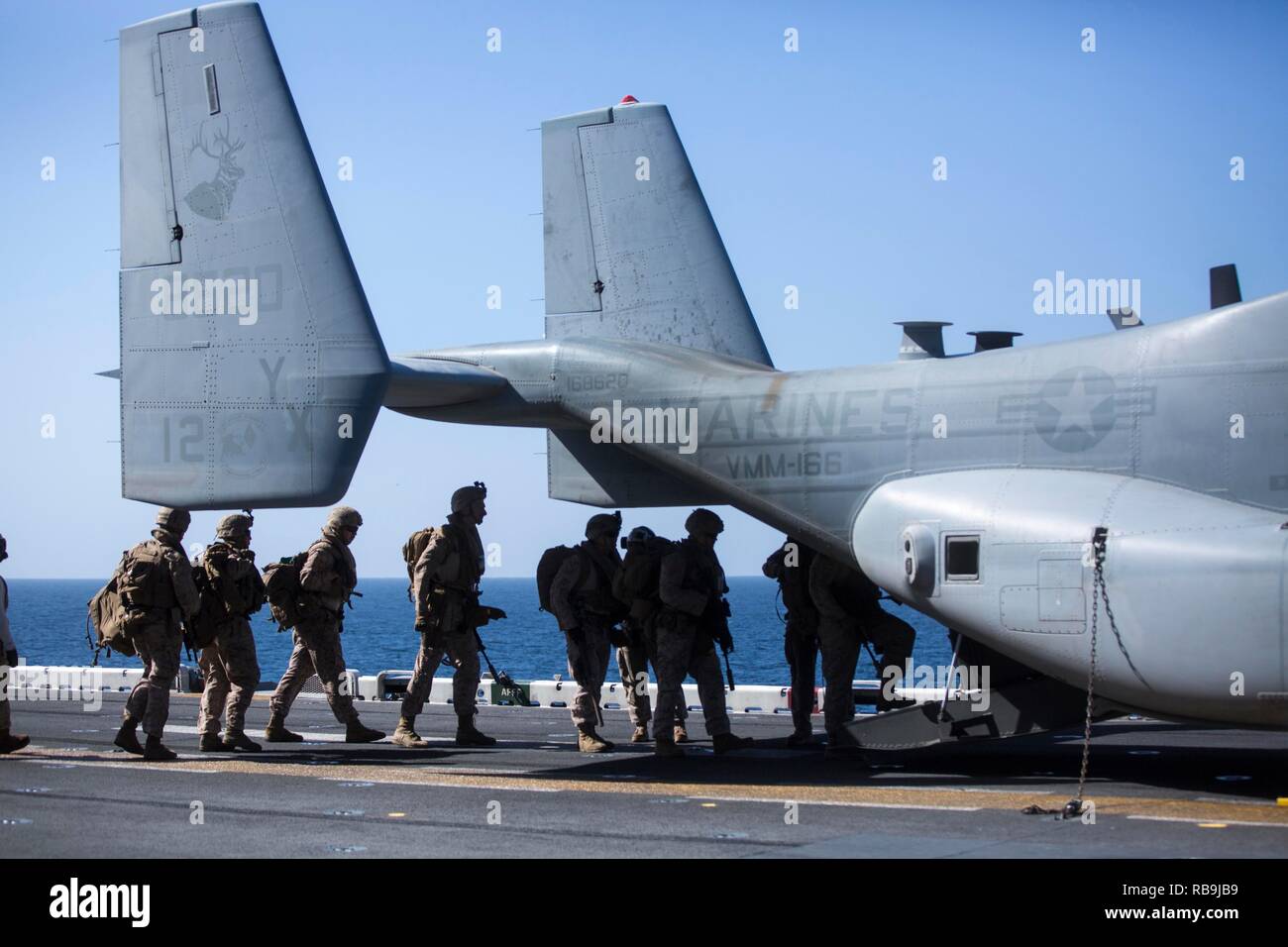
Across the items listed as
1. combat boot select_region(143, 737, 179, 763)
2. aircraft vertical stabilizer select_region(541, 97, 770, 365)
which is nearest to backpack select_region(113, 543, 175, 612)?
combat boot select_region(143, 737, 179, 763)

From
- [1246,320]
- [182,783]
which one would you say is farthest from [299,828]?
[1246,320]

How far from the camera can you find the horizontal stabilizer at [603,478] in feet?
46.1

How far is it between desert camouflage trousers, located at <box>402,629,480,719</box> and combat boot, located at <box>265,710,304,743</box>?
1113 millimetres

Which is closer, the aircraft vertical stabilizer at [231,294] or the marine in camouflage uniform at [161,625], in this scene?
the aircraft vertical stabilizer at [231,294]

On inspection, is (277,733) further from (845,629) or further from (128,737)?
(845,629)

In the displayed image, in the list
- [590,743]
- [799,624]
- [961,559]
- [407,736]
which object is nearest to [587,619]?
[590,743]

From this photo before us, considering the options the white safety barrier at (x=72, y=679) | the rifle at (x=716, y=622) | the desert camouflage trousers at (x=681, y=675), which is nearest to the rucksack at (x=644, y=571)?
the desert camouflage trousers at (x=681, y=675)

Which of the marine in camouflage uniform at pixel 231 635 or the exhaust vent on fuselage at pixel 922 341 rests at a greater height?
the exhaust vent on fuselage at pixel 922 341

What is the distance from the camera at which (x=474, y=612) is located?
13.6 metres

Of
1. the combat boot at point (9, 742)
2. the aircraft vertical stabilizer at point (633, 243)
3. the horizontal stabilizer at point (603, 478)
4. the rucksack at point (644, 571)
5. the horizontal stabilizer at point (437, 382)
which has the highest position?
the aircraft vertical stabilizer at point (633, 243)

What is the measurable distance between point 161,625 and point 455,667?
9.19 ft

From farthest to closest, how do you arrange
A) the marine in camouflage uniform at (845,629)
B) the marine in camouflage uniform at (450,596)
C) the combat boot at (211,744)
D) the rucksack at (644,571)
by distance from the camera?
the marine in camouflage uniform at (450,596) < the combat boot at (211,744) < the rucksack at (644,571) < the marine in camouflage uniform at (845,629)

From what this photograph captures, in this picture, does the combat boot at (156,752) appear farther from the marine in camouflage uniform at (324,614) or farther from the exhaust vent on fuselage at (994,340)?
the exhaust vent on fuselage at (994,340)

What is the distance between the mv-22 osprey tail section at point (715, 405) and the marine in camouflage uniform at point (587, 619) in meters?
1.10
